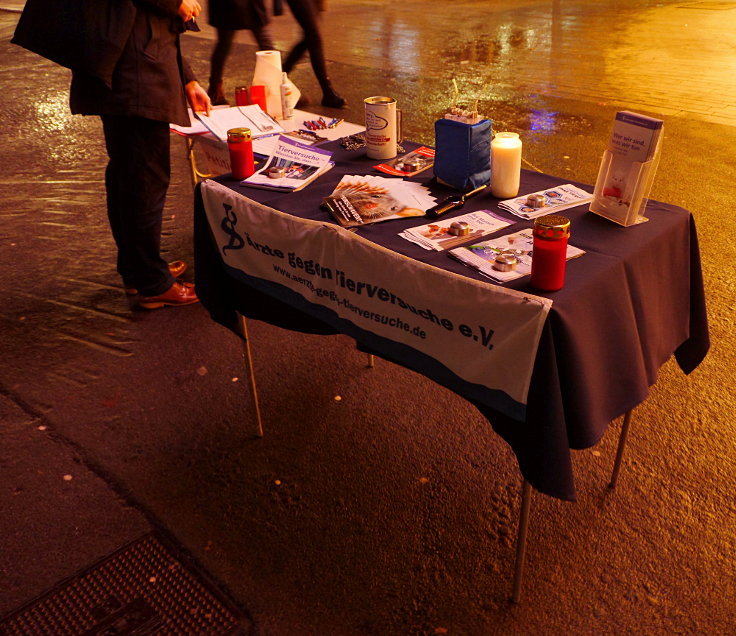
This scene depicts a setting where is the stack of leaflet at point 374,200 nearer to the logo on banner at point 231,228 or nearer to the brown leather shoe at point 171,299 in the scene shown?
the logo on banner at point 231,228

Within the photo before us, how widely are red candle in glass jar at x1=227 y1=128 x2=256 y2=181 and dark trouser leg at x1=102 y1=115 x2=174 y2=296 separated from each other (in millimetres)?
717

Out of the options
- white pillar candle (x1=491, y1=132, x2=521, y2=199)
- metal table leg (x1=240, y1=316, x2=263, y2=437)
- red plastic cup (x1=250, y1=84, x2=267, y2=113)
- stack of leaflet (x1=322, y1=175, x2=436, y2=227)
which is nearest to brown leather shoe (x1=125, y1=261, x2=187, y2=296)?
red plastic cup (x1=250, y1=84, x2=267, y2=113)

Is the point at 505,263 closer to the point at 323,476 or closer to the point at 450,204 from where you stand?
the point at 450,204

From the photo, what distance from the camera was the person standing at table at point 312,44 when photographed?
5.72 metres

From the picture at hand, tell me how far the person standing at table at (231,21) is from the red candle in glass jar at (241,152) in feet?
10.00

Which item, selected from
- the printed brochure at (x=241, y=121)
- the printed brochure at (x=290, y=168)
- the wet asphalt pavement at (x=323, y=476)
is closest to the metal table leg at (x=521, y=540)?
the wet asphalt pavement at (x=323, y=476)

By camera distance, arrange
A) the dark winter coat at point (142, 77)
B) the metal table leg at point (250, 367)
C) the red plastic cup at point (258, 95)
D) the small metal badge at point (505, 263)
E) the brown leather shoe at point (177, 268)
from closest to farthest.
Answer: the small metal badge at point (505, 263) → the metal table leg at point (250, 367) → the dark winter coat at point (142, 77) → the red plastic cup at point (258, 95) → the brown leather shoe at point (177, 268)

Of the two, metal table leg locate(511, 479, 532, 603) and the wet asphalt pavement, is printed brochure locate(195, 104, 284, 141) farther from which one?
metal table leg locate(511, 479, 532, 603)

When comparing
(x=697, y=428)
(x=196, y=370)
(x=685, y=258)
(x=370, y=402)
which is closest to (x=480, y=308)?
(x=685, y=258)

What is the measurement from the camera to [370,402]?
2.73 meters

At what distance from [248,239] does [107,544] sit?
1.02m

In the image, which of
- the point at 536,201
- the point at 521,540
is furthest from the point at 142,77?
A: the point at 521,540

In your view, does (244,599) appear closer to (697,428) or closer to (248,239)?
(248,239)

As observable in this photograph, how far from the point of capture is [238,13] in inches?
207
